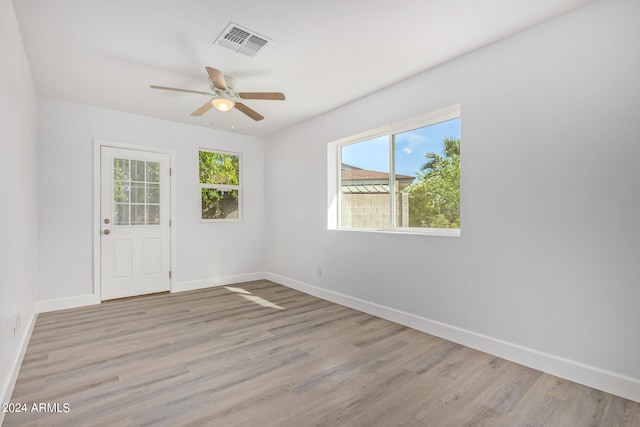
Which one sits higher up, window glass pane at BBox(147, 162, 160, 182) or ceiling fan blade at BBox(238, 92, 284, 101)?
ceiling fan blade at BBox(238, 92, 284, 101)

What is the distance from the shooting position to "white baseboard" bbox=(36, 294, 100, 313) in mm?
3703

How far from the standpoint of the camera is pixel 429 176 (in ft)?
10.5

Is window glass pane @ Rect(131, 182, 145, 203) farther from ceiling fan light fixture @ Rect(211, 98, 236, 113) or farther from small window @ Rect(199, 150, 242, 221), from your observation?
ceiling fan light fixture @ Rect(211, 98, 236, 113)

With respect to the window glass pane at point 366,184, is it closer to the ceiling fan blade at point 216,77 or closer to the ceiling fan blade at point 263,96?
the ceiling fan blade at point 263,96

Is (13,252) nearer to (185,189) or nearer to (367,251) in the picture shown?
(185,189)

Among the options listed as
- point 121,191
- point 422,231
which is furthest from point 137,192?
point 422,231

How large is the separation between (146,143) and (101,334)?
2621mm

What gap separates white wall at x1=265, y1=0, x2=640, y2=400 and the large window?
20 cm

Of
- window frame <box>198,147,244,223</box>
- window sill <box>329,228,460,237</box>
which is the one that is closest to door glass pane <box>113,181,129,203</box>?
window frame <box>198,147,244,223</box>

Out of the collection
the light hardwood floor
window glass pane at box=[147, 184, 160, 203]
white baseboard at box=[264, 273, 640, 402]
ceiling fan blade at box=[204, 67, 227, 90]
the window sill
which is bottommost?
the light hardwood floor

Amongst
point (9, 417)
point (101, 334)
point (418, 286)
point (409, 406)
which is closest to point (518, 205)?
point (418, 286)

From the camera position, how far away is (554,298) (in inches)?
88.6

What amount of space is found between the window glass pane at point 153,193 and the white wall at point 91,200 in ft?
0.93

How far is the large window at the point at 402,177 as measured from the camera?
304 centimetres
